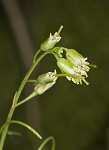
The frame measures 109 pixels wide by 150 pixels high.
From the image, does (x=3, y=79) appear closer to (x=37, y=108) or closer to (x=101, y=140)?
(x=37, y=108)

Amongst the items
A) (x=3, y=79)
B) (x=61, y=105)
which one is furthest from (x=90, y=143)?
(x=3, y=79)

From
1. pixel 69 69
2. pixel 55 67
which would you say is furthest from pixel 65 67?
pixel 55 67

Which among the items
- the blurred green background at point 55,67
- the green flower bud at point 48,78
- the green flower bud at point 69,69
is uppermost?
the blurred green background at point 55,67

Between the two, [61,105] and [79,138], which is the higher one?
[61,105]

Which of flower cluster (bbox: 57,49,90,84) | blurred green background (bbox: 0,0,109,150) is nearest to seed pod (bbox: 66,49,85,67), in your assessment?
flower cluster (bbox: 57,49,90,84)

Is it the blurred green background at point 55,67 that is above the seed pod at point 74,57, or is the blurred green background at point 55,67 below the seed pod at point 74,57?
above

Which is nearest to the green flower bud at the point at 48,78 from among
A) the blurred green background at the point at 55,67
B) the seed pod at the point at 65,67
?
the seed pod at the point at 65,67

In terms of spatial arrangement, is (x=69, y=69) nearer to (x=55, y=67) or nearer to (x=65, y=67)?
(x=65, y=67)

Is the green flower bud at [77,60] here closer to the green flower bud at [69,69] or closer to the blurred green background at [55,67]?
the green flower bud at [69,69]
